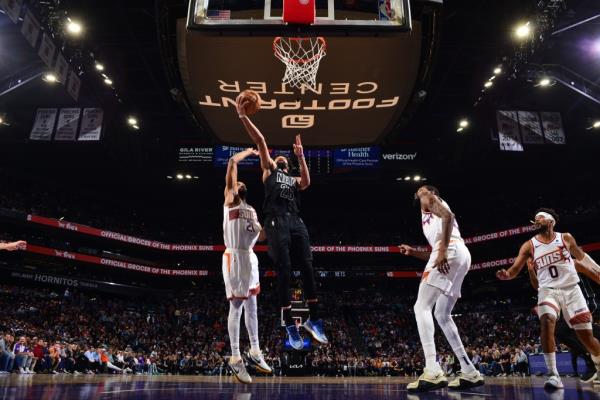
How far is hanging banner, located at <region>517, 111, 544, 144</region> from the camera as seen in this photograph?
1978 centimetres

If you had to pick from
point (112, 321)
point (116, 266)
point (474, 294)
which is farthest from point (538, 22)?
point (116, 266)

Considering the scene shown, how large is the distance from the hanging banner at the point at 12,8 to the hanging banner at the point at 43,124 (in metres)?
9.53

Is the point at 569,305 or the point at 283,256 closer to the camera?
the point at 283,256

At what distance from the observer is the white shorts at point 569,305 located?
5.67 m

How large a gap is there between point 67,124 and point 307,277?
65.2 feet

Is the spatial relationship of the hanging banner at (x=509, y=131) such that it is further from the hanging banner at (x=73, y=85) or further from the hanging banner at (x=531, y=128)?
the hanging banner at (x=73, y=85)

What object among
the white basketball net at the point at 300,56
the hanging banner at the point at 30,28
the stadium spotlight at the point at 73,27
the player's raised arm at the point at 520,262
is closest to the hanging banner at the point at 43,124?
the stadium spotlight at the point at 73,27

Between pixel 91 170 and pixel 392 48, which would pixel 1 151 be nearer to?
pixel 91 170

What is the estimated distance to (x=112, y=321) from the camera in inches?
1001

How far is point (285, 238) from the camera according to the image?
5078 mm

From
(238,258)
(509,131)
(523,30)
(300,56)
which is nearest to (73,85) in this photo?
(300,56)

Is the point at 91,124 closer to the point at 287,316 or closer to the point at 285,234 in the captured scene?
the point at 285,234

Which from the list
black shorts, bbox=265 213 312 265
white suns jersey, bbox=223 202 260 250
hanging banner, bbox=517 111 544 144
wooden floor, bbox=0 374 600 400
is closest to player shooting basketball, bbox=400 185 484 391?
wooden floor, bbox=0 374 600 400

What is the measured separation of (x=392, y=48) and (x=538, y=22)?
6.27m
